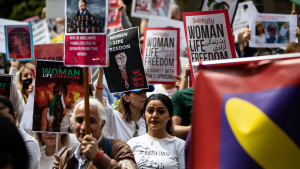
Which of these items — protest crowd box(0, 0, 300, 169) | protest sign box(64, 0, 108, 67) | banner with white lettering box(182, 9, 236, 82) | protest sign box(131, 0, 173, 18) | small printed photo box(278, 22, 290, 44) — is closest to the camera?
protest crowd box(0, 0, 300, 169)

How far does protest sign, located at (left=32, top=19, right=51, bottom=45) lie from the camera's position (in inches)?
291

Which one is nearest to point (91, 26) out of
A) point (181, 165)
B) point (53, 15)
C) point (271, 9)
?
point (181, 165)

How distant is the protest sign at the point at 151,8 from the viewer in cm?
694

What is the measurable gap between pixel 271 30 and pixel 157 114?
304 centimetres

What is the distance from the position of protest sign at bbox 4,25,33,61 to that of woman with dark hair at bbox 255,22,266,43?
12.2 feet

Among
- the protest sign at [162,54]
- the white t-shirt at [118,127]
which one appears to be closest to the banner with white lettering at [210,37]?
the white t-shirt at [118,127]

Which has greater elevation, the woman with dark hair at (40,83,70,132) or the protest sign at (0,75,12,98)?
the protest sign at (0,75,12,98)

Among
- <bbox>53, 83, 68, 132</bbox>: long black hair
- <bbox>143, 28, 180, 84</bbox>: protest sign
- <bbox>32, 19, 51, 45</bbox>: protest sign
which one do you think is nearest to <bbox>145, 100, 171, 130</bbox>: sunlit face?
<bbox>53, 83, 68, 132</bbox>: long black hair

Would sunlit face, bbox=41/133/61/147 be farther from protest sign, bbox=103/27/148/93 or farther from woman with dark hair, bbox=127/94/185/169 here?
woman with dark hair, bbox=127/94/185/169

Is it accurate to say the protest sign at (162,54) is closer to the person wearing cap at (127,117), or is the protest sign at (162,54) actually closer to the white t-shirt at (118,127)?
the person wearing cap at (127,117)

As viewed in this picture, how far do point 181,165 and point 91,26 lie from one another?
1507 millimetres

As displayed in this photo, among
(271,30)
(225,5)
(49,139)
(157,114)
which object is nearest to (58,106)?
(49,139)

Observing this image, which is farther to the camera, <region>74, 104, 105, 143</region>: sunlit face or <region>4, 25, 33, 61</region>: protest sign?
<region>4, 25, 33, 61</region>: protest sign

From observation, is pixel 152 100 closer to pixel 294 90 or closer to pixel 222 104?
pixel 222 104
